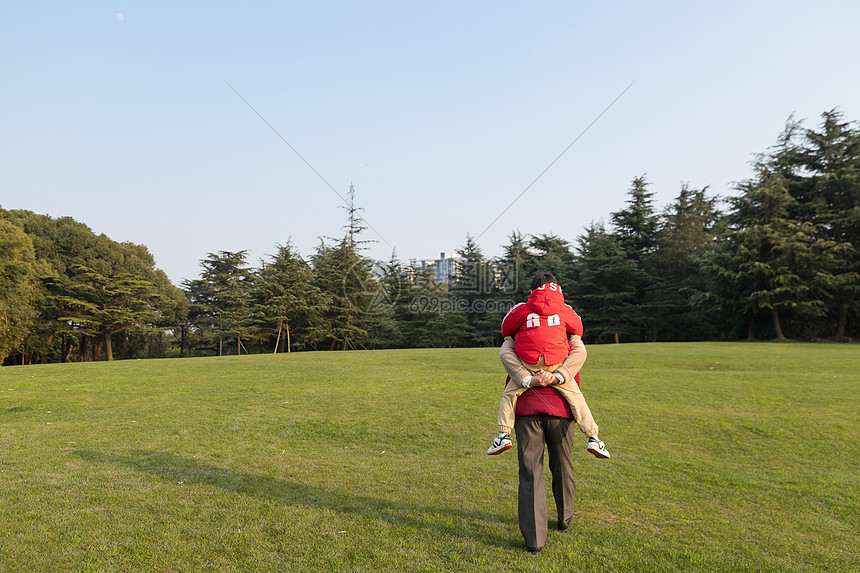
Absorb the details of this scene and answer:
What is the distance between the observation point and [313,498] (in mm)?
5570

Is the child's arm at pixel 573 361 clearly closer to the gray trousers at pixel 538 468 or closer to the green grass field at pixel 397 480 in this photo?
the gray trousers at pixel 538 468

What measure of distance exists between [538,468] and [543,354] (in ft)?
3.22

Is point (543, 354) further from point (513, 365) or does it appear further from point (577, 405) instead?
point (577, 405)

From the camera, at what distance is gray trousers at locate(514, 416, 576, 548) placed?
4.17 meters

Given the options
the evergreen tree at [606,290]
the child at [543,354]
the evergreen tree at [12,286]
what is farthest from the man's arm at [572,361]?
the evergreen tree at [606,290]

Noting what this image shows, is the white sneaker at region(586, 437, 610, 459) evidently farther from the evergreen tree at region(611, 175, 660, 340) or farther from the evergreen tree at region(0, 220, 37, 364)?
the evergreen tree at region(611, 175, 660, 340)

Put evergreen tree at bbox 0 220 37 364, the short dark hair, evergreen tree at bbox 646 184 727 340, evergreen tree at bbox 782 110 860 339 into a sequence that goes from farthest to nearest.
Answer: evergreen tree at bbox 646 184 727 340
evergreen tree at bbox 782 110 860 339
evergreen tree at bbox 0 220 37 364
the short dark hair

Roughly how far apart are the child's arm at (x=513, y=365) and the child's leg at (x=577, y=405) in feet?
1.01

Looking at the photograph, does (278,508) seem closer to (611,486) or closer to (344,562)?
(344,562)

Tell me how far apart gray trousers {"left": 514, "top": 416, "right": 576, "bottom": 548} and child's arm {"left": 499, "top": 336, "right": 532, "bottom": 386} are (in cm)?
36

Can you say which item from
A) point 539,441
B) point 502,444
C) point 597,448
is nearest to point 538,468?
point 539,441

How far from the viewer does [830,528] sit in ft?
16.0

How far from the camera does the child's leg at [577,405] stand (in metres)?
4.30

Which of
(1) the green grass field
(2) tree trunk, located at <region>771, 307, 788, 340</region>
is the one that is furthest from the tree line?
(1) the green grass field
